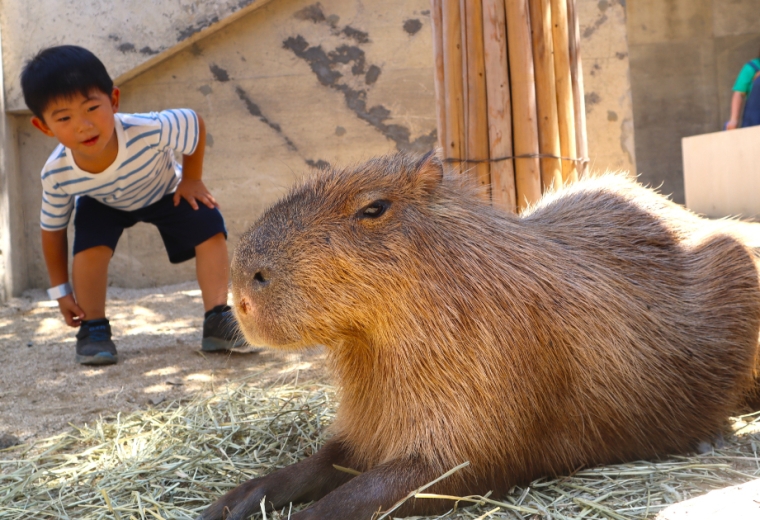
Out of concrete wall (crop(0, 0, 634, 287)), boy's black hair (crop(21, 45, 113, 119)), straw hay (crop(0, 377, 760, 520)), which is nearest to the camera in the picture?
straw hay (crop(0, 377, 760, 520))

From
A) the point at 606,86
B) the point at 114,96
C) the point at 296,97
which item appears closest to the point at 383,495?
the point at 114,96

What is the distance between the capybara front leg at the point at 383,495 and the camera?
165 centimetres

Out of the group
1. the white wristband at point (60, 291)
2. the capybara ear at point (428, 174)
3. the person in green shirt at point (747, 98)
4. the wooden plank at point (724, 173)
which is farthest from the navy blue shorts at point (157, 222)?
the person in green shirt at point (747, 98)

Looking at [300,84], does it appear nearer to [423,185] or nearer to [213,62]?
[213,62]

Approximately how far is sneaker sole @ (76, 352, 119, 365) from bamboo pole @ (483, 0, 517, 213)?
6.88ft

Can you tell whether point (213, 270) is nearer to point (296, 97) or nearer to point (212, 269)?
point (212, 269)

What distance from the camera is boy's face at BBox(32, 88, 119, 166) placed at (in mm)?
3238

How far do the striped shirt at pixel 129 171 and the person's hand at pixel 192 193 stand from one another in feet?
0.32

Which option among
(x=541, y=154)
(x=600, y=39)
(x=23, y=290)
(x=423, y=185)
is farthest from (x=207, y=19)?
(x=423, y=185)

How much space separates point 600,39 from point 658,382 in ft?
15.1

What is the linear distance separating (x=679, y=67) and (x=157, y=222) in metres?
8.24

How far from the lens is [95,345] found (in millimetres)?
3662

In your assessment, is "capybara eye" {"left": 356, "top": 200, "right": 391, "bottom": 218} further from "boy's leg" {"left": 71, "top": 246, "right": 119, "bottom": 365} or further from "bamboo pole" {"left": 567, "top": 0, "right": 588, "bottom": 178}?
"boy's leg" {"left": 71, "top": 246, "right": 119, "bottom": 365}

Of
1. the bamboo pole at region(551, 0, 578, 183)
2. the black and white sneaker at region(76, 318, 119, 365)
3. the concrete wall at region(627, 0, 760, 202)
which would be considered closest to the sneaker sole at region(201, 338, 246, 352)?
the black and white sneaker at region(76, 318, 119, 365)
